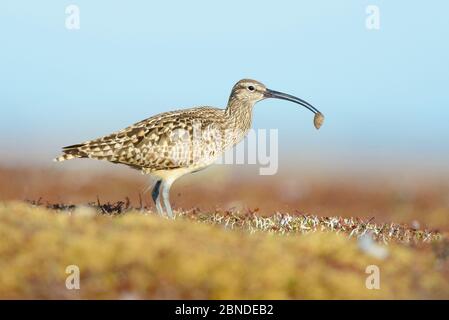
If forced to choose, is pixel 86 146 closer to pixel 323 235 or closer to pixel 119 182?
pixel 323 235

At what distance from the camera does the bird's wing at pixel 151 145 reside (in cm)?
1514

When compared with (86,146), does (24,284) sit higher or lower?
lower

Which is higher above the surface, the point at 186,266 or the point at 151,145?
the point at 151,145

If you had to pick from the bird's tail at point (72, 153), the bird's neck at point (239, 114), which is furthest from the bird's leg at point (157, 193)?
the bird's neck at point (239, 114)

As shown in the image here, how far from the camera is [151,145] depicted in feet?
50.0

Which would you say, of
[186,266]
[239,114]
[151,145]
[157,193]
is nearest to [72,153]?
[151,145]

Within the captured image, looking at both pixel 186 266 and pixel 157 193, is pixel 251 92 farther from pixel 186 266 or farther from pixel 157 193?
pixel 186 266

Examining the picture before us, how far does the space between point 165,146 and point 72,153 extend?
5.66 feet

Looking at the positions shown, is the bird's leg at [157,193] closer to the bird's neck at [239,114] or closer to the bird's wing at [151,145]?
the bird's wing at [151,145]

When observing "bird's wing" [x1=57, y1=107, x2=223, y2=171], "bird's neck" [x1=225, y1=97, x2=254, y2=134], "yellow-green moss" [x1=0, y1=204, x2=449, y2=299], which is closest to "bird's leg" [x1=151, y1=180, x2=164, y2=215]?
"bird's wing" [x1=57, y1=107, x2=223, y2=171]

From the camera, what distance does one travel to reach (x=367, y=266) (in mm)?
10453
